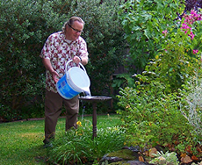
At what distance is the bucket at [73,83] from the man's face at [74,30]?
27.1 inches

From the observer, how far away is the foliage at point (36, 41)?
652cm

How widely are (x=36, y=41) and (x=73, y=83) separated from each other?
12.1ft

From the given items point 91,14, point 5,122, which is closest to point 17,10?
point 91,14

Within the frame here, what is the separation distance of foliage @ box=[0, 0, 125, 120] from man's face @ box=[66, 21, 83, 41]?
99.4 inches

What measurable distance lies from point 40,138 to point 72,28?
6.15 ft

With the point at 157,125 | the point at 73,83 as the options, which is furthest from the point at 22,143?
the point at 157,125

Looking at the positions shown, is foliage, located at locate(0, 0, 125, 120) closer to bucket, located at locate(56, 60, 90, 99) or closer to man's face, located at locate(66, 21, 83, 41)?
man's face, located at locate(66, 21, 83, 41)

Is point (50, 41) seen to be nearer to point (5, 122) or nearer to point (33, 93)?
point (33, 93)

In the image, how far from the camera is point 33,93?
6910 mm

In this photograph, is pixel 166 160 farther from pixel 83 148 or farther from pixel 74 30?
pixel 74 30

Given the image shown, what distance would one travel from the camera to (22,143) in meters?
4.63

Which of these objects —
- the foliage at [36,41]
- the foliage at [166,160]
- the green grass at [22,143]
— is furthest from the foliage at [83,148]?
the foliage at [36,41]

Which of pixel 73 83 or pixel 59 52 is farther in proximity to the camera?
pixel 59 52

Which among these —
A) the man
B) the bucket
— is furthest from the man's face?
the bucket
